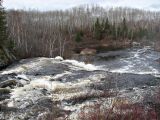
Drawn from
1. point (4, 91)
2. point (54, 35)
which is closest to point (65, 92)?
point (4, 91)

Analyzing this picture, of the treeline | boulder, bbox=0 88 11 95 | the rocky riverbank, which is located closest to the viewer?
the rocky riverbank

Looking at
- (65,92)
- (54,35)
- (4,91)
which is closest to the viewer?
(65,92)

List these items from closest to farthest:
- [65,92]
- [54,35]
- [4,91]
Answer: [65,92] → [4,91] → [54,35]

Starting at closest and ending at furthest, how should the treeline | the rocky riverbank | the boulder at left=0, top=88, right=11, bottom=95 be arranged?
1. the rocky riverbank
2. the boulder at left=0, top=88, right=11, bottom=95
3. the treeline

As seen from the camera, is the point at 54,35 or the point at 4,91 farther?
the point at 54,35

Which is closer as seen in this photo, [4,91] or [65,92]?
[65,92]

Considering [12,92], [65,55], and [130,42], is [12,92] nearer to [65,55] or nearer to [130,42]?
[65,55]

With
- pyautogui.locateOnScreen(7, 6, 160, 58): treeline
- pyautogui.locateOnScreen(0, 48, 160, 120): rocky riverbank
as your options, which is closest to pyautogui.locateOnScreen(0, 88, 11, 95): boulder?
pyautogui.locateOnScreen(0, 48, 160, 120): rocky riverbank

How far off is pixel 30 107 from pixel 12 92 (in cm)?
536

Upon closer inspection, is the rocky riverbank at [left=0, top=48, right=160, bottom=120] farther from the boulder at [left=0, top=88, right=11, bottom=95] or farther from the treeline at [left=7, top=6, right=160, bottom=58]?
the treeline at [left=7, top=6, right=160, bottom=58]

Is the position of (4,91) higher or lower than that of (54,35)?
higher

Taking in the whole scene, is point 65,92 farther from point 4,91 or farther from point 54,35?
point 54,35

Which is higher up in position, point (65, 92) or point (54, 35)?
point (65, 92)

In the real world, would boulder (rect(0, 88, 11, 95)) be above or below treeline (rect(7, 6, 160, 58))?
above
